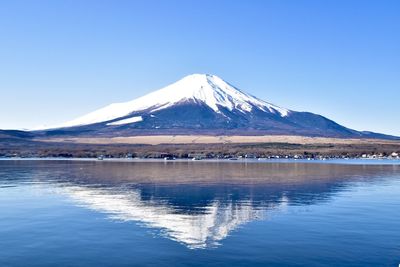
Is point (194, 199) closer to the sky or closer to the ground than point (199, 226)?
closer to the sky

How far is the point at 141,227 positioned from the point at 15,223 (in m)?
7.30

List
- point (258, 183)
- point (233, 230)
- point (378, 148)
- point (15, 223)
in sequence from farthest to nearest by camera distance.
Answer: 1. point (378, 148)
2. point (258, 183)
3. point (15, 223)
4. point (233, 230)

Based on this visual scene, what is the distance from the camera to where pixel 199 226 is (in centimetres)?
2495

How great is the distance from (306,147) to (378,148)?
816 inches

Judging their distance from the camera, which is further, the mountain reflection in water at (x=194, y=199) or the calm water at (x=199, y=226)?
the mountain reflection in water at (x=194, y=199)

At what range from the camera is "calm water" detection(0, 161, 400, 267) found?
1916 cm

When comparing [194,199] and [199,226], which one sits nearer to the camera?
[199,226]

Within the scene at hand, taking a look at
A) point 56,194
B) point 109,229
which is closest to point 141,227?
Answer: point 109,229

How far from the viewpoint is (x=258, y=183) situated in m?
47.8

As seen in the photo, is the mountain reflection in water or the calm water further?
the mountain reflection in water

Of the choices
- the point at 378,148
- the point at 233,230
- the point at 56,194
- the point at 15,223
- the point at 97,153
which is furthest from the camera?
the point at 378,148

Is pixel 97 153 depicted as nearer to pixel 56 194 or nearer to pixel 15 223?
pixel 56 194

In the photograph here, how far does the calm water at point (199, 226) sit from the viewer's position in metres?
19.2

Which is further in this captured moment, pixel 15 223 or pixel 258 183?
pixel 258 183
